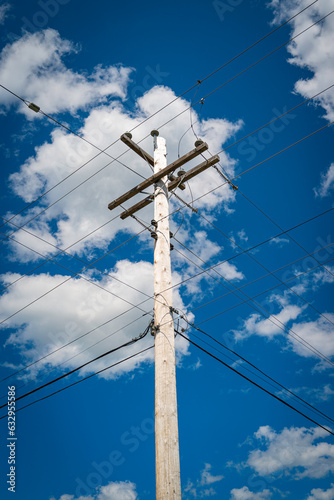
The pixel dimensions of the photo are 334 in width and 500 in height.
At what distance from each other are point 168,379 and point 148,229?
3.24 m

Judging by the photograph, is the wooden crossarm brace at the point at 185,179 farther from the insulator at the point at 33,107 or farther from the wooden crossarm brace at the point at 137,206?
the insulator at the point at 33,107

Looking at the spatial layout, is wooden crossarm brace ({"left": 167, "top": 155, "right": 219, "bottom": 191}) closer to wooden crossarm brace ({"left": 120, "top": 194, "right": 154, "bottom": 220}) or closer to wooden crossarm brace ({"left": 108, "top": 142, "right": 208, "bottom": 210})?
wooden crossarm brace ({"left": 108, "top": 142, "right": 208, "bottom": 210})

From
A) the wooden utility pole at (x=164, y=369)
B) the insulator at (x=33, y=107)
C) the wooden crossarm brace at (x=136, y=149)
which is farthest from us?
the wooden crossarm brace at (x=136, y=149)

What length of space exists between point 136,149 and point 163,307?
4.22 m

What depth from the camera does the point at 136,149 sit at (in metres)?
8.30

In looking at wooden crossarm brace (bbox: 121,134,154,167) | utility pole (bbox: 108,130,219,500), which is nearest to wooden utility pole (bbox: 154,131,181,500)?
utility pole (bbox: 108,130,219,500)

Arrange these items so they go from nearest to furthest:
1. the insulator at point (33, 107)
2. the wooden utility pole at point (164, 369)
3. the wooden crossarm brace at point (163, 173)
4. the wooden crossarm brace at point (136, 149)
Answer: the wooden utility pole at point (164, 369), the insulator at point (33, 107), the wooden crossarm brace at point (163, 173), the wooden crossarm brace at point (136, 149)

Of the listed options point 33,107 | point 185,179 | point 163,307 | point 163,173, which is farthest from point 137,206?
point 33,107

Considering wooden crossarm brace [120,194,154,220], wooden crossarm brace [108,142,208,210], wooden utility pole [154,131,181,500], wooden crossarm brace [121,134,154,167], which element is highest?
wooden crossarm brace [121,134,154,167]

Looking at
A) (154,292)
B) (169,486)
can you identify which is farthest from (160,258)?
(169,486)

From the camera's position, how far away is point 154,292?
21.1 ft

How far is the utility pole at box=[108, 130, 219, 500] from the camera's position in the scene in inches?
185

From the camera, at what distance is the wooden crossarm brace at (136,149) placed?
8125 millimetres

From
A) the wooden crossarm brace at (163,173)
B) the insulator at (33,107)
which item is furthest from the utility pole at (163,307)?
the insulator at (33,107)
